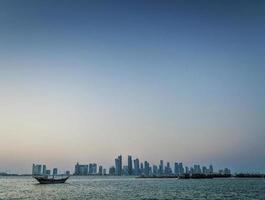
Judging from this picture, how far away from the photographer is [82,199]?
7762 centimetres

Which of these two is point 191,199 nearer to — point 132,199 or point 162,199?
point 162,199

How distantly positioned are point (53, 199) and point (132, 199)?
16.5 meters

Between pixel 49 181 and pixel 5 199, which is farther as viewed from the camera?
pixel 49 181

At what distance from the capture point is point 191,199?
74.8 metres

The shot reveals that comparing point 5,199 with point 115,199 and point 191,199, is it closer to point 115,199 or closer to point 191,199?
point 115,199

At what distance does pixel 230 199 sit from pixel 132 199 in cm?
1917

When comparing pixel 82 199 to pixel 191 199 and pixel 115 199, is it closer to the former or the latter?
pixel 115 199

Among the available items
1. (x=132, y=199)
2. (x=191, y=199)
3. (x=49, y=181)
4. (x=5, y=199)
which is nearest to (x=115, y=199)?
(x=132, y=199)

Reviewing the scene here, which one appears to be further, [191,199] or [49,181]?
[49,181]

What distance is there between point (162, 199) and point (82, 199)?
16.3 metres

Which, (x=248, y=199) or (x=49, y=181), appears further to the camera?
(x=49, y=181)

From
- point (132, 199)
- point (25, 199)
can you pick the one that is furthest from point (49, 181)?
point (132, 199)

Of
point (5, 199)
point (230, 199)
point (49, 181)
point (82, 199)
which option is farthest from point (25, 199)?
point (49, 181)

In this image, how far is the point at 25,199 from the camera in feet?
259
